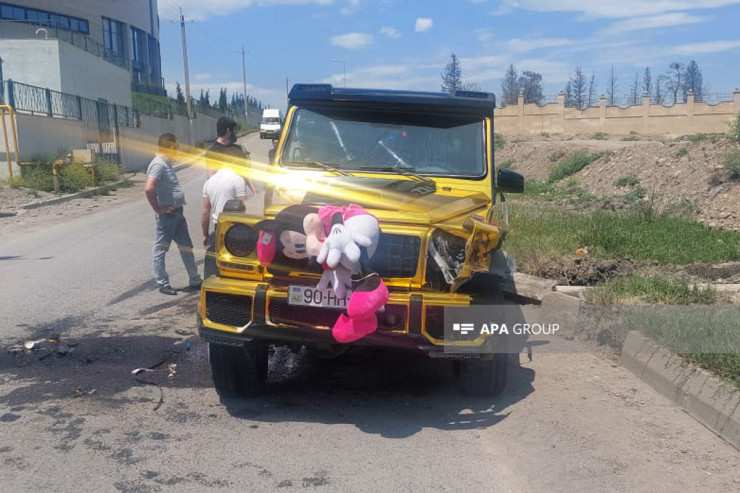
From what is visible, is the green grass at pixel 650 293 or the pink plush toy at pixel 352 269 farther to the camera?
the green grass at pixel 650 293

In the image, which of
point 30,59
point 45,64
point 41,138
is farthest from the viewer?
point 45,64

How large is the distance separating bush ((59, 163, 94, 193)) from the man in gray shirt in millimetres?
13489

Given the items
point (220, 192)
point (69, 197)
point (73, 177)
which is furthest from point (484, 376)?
point (73, 177)

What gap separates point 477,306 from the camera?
14.0 ft

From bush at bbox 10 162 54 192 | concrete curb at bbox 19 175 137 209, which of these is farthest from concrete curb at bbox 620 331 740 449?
bush at bbox 10 162 54 192

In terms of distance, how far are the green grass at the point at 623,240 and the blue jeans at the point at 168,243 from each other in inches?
151

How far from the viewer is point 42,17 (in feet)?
140

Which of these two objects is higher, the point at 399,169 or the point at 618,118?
the point at 618,118

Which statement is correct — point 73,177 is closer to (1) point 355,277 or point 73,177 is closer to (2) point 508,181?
(2) point 508,181

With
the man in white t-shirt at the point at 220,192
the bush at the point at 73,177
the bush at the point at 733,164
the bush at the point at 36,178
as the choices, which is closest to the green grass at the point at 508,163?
the bush at the point at 733,164

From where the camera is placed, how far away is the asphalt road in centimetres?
372

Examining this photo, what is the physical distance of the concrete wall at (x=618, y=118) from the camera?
2008 inches

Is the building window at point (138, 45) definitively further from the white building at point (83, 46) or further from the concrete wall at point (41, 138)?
the concrete wall at point (41, 138)

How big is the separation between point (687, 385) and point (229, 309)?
119 inches
